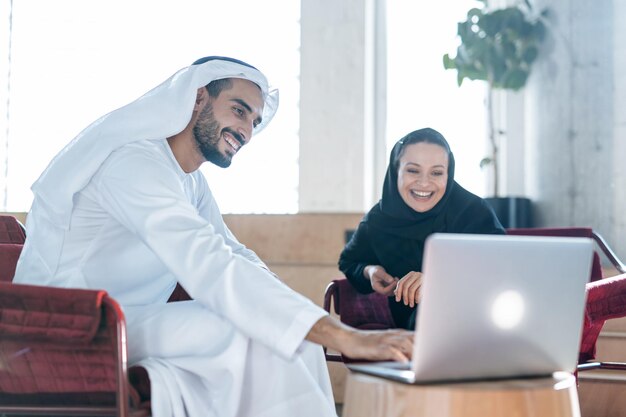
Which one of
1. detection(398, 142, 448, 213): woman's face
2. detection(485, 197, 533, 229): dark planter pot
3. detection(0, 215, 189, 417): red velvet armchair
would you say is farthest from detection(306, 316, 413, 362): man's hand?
detection(485, 197, 533, 229): dark planter pot

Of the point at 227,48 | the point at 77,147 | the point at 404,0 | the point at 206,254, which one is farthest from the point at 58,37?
the point at 206,254

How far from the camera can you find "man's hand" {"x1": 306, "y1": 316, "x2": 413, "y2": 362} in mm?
1659

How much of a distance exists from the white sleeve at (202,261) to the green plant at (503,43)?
2.82 metres

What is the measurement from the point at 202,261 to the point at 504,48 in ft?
9.93

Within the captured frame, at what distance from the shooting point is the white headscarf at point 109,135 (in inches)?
87.7

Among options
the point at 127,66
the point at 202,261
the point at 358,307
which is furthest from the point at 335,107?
the point at 202,261

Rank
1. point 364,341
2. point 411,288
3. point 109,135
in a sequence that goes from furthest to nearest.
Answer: point 411,288, point 109,135, point 364,341

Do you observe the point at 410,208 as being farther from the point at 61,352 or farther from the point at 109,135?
the point at 61,352

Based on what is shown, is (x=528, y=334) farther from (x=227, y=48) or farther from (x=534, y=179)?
(x=227, y=48)

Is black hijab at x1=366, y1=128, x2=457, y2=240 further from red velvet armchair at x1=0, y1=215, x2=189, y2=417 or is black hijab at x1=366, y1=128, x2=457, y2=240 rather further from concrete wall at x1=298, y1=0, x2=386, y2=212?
concrete wall at x1=298, y1=0, x2=386, y2=212

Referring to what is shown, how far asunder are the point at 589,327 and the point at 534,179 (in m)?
1.96

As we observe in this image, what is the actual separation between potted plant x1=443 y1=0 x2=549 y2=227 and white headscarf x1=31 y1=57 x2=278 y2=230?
248cm

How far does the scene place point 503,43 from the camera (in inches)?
180

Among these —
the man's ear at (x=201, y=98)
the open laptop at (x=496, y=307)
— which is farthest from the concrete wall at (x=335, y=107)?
the open laptop at (x=496, y=307)
